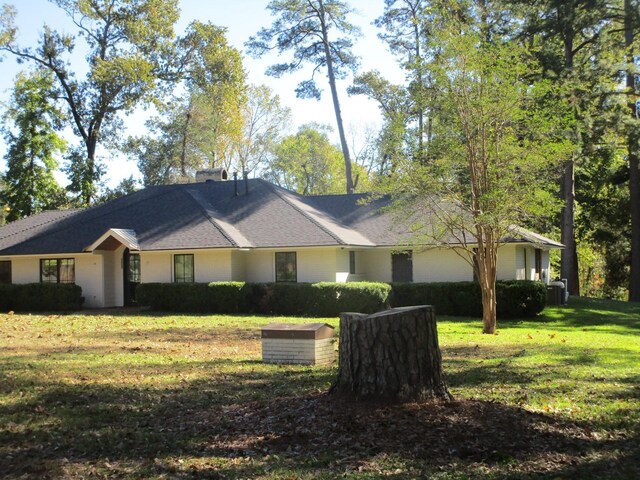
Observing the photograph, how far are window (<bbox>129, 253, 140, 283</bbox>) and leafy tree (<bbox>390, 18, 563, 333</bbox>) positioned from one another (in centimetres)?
1406

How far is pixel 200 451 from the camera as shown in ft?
20.9

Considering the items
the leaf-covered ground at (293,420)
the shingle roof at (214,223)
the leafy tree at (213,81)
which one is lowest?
the leaf-covered ground at (293,420)

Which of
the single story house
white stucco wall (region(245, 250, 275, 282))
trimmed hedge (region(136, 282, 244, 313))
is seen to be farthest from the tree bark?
trimmed hedge (region(136, 282, 244, 313))

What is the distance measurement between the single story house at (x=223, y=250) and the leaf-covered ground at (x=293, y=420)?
13076 millimetres

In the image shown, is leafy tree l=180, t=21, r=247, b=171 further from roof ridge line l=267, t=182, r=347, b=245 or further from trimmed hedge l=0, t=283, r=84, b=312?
trimmed hedge l=0, t=283, r=84, b=312

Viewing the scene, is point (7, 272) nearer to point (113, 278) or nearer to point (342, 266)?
point (113, 278)

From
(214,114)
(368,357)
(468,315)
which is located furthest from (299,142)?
(368,357)

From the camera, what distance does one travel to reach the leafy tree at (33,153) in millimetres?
42469

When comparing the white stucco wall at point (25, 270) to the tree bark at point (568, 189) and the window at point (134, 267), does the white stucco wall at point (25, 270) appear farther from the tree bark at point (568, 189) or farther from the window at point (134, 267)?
the tree bark at point (568, 189)

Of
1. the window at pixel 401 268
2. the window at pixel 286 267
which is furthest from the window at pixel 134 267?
the window at pixel 401 268

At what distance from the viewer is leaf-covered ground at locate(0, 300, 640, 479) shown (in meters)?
5.80

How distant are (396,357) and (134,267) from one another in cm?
2291

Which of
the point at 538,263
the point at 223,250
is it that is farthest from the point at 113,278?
the point at 538,263

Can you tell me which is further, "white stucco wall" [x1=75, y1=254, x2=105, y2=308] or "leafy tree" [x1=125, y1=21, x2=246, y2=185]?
"leafy tree" [x1=125, y1=21, x2=246, y2=185]
